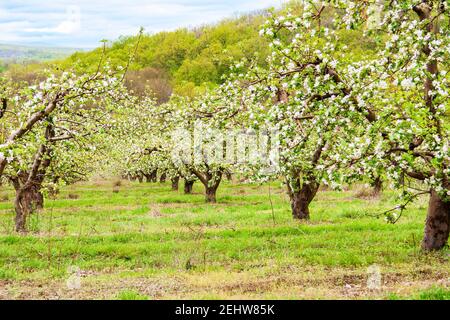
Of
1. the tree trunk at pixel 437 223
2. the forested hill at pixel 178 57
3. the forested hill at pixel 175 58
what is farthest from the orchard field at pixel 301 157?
the forested hill at pixel 178 57

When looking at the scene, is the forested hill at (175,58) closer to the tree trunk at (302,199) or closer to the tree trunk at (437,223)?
the tree trunk at (302,199)

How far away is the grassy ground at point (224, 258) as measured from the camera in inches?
514

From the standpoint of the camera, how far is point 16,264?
57.9 feet

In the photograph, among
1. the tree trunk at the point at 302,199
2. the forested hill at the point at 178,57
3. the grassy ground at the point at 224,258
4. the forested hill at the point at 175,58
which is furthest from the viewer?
the forested hill at the point at 178,57

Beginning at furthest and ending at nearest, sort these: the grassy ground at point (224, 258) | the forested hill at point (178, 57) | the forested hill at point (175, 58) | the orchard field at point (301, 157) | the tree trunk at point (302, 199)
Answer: the forested hill at point (178, 57)
the forested hill at point (175, 58)
the tree trunk at point (302, 199)
the orchard field at point (301, 157)
the grassy ground at point (224, 258)

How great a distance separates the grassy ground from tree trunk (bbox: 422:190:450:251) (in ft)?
2.02

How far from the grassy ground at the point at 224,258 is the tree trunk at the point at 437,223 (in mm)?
617

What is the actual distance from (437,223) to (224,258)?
7.28 metres

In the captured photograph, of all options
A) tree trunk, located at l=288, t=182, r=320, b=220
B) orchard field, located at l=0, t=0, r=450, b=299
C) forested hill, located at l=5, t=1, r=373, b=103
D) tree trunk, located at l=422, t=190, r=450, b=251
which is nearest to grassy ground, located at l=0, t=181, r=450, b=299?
orchard field, located at l=0, t=0, r=450, b=299

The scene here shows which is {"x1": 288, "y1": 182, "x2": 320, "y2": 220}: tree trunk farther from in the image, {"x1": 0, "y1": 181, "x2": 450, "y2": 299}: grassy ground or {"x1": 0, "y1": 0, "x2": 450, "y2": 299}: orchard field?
{"x1": 0, "y1": 0, "x2": 450, "y2": 299}: orchard field

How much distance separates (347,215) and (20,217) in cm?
1687


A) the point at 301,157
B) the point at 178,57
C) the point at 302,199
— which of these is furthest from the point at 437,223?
the point at 178,57
